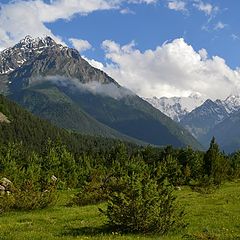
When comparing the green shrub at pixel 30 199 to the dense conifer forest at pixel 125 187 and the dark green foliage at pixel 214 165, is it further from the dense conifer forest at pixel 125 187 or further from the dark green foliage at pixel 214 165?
the dark green foliage at pixel 214 165

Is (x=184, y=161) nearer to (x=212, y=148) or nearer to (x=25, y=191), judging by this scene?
(x=212, y=148)

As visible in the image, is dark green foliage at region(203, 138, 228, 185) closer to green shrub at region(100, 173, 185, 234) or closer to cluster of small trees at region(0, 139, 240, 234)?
cluster of small trees at region(0, 139, 240, 234)

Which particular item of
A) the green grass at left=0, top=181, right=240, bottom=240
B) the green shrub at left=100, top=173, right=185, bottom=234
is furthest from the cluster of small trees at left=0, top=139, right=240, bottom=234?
the green grass at left=0, top=181, right=240, bottom=240

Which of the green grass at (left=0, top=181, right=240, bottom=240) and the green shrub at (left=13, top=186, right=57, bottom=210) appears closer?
the green grass at (left=0, top=181, right=240, bottom=240)

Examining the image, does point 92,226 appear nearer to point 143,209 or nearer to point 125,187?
point 125,187

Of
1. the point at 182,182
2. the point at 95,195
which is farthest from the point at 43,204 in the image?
the point at 182,182

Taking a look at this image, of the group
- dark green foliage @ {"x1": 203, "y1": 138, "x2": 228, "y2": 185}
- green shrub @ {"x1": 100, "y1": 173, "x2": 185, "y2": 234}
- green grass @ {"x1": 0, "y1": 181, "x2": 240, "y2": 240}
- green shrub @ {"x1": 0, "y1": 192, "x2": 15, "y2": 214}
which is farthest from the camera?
dark green foliage @ {"x1": 203, "y1": 138, "x2": 228, "y2": 185}

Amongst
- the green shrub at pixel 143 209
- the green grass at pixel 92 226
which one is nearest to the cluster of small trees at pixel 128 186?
the green shrub at pixel 143 209

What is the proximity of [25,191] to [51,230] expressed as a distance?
14150 millimetres

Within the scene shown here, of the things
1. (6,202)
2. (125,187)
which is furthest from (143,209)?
(6,202)

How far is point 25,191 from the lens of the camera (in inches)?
1540

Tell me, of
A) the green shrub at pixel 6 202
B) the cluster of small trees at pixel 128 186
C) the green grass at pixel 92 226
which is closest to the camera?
the green grass at pixel 92 226

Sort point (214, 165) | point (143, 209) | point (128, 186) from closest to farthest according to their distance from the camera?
1. point (143, 209)
2. point (128, 186)
3. point (214, 165)

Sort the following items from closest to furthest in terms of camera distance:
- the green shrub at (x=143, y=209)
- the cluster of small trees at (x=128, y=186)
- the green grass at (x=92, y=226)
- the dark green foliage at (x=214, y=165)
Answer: the green grass at (x=92, y=226) < the green shrub at (x=143, y=209) < the cluster of small trees at (x=128, y=186) < the dark green foliage at (x=214, y=165)
